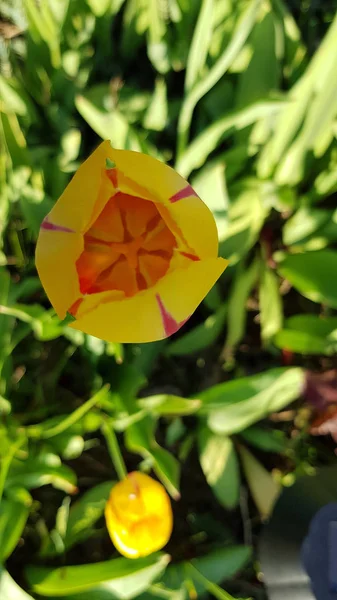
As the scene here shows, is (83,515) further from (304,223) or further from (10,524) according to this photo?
(304,223)

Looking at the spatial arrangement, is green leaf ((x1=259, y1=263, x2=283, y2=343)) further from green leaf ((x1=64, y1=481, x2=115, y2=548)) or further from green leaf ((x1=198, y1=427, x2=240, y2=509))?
green leaf ((x1=64, y1=481, x2=115, y2=548))

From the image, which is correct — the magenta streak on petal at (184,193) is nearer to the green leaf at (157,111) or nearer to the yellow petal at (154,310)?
the yellow petal at (154,310)

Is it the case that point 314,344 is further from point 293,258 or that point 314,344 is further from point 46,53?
point 46,53

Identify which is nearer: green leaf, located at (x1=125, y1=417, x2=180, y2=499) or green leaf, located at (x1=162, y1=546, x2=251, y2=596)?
green leaf, located at (x1=125, y1=417, x2=180, y2=499)

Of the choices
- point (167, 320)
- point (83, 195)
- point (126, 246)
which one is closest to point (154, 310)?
point (167, 320)

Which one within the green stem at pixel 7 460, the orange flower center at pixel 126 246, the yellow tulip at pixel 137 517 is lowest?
the yellow tulip at pixel 137 517

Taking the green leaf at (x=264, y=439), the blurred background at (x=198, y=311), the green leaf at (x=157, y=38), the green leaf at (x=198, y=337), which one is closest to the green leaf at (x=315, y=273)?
the blurred background at (x=198, y=311)

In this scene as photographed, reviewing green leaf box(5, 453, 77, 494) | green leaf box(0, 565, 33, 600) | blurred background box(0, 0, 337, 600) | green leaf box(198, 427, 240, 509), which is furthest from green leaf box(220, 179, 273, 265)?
green leaf box(0, 565, 33, 600)
